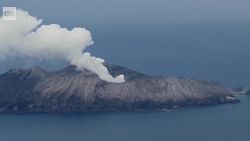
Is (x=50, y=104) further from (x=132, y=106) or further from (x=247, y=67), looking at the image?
(x=247, y=67)

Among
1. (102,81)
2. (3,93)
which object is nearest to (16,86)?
(3,93)

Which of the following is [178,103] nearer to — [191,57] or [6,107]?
[6,107]

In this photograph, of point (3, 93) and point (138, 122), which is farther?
point (3, 93)

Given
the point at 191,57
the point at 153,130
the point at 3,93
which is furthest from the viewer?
the point at 191,57

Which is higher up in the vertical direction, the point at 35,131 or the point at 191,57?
the point at 191,57

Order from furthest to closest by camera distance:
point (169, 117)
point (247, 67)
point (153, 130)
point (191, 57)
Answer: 1. point (191, 57)
2. point (247, 67)
3. point (169, 117)
4. point (153, 130)

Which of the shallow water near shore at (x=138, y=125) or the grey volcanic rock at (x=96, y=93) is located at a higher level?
the grey volcanic rock at (x=96, y=93)

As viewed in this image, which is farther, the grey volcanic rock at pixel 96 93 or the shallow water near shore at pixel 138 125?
the grey volcanic rock at pixel 96 93
